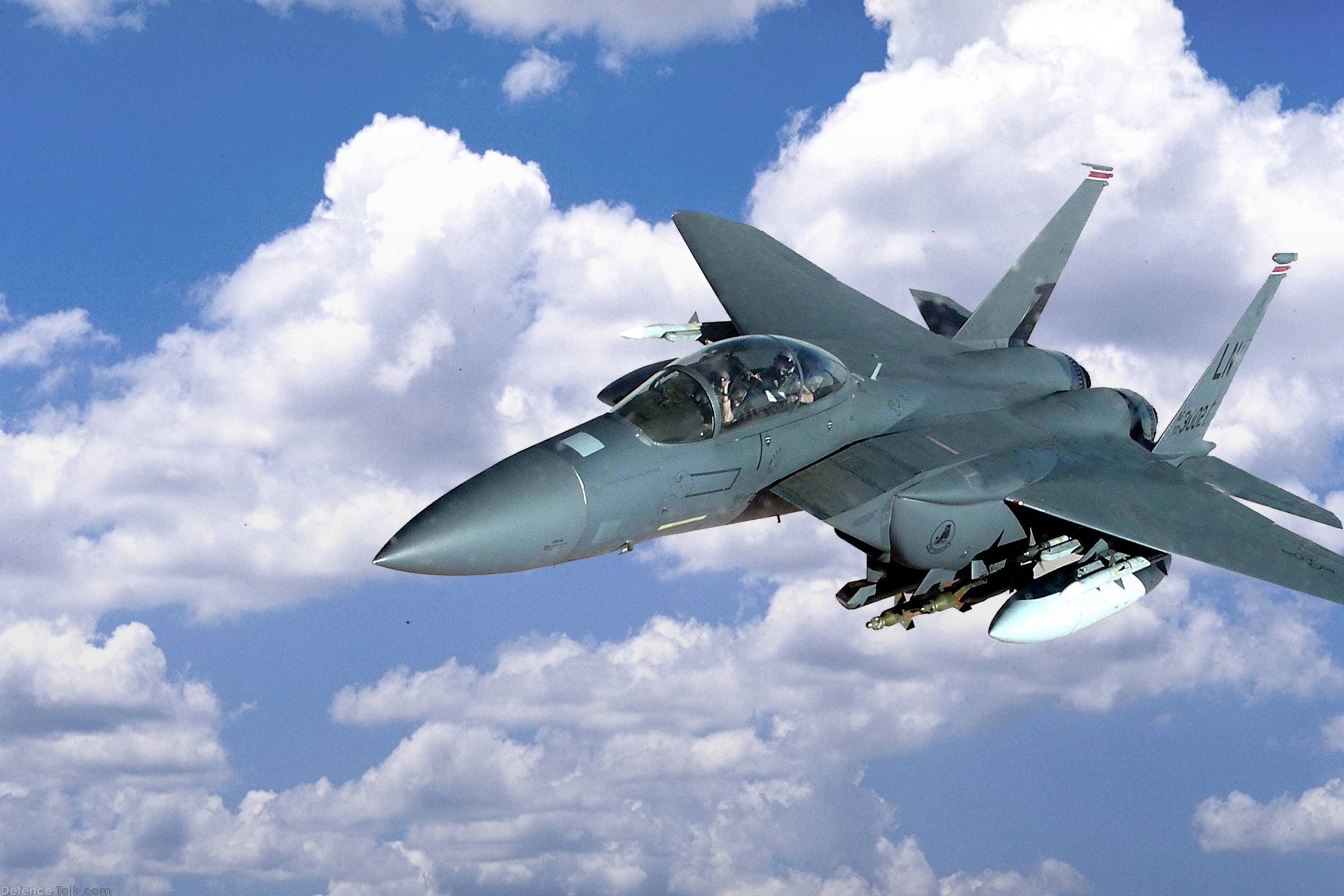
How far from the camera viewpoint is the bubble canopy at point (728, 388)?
13.1 meters

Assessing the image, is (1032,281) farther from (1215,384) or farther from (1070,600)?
(1070,600)

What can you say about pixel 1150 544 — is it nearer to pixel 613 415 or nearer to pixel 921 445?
pixel 921 445

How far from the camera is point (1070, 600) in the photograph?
14.7 m

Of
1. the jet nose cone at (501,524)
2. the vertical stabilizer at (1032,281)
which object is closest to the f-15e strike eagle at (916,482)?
the jet nose cone at (501,524)

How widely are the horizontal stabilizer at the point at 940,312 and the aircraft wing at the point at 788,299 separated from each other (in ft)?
3.07

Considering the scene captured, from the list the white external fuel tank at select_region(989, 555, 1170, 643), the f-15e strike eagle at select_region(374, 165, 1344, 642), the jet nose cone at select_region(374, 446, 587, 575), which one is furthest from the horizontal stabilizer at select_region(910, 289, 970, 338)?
the jet nose cone at select_region(374, 446, 587, 575)

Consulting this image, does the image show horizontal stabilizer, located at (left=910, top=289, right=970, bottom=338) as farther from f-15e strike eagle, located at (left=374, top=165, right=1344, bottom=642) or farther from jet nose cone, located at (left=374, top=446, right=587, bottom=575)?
jet nose cone, located at (left=374, top=446, right=587, bottom=575)

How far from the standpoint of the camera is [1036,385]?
57.2ft

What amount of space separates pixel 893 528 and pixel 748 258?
8.97 metres

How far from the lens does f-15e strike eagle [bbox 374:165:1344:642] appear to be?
487 inches

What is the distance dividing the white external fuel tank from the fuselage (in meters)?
0.72

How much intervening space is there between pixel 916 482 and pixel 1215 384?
654 cm

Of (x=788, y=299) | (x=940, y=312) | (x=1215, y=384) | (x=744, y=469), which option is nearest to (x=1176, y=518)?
(x=1215, y=384)

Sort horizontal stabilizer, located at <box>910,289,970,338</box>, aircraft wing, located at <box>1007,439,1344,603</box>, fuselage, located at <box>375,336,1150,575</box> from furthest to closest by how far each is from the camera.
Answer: horizontal stabilizer, located at <box>910,289,970,338</box> < aircraft wing, located at <box>1007,439,1344,603</box> < fuselage, located at <box>375,336,1150,575</box>
